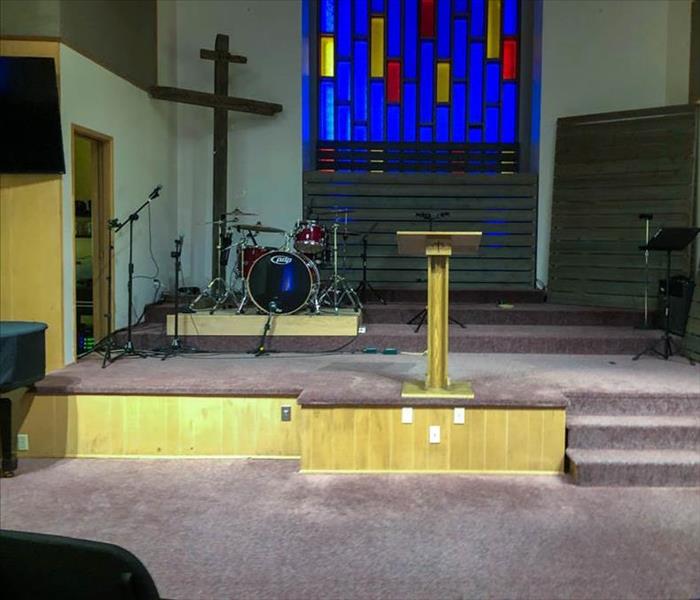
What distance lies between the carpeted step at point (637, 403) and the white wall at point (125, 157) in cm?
385

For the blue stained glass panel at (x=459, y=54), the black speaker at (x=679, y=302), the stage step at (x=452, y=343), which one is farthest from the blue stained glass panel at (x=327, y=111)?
the black speaker at (x=679, y=302)

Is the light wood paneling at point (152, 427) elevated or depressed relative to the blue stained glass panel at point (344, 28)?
depressed

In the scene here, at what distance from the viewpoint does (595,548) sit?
301cm

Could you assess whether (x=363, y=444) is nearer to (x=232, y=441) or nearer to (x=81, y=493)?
(x=232, y=441)

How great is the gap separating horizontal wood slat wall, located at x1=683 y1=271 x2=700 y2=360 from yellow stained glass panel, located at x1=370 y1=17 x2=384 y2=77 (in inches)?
171

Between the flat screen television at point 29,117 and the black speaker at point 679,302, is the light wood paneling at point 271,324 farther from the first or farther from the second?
the black speaker at point 679,302

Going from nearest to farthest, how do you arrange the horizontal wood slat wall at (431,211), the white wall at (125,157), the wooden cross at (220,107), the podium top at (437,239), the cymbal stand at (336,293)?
the podium top at (437,239) < the white wall at (125,157) < the cymbal stand at (336,293) < the wooden cross at (220,107) < the horizontal wood slat wall at (431,211)

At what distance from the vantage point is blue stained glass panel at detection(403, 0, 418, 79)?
302 inches

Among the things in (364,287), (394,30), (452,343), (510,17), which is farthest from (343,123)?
→ (452,343)

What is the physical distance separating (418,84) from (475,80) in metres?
0.69

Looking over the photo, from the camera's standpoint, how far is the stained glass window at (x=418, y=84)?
25.2ft

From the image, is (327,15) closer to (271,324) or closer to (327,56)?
(327,56)

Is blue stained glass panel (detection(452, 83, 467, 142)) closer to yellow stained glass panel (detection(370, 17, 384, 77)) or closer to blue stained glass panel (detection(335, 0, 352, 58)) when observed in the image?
yellow stained glass panel (detection(370, 17, 384, 77))

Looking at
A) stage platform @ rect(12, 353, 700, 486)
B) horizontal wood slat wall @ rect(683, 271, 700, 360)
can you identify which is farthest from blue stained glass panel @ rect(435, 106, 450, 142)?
stage platform @ rect(12, 353, 700, 486)
